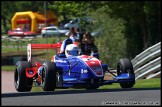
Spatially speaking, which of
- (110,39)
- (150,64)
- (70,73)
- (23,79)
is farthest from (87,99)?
(110,39)

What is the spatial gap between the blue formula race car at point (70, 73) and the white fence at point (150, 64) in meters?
6.55

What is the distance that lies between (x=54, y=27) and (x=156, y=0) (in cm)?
4590

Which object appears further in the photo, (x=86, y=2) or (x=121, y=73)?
(x=86, y=2)

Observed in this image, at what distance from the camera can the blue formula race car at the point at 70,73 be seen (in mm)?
15195

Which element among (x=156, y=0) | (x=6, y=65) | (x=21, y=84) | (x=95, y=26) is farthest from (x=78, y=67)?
(x=6, y=65)

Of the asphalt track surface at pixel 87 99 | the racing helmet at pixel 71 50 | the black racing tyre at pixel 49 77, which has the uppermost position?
→ the racing helmet at pixel 71 50

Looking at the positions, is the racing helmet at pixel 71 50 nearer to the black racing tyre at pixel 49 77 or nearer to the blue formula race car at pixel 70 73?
the blue formula race car at pixel 70 73

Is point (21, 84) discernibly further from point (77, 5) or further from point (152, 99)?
point (77, 5)

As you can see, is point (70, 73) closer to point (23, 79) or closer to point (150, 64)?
point (23, 79)

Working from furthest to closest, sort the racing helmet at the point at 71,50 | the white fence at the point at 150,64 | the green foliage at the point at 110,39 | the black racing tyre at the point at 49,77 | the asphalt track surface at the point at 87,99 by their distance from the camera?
the green foliage at the point at 110,39 → the white fence at the point at 150,64 → the racing helmet at the point at 71,50 → the black racing tyre at the point at 49,77 → the asphalt track surface at the point at 87,99

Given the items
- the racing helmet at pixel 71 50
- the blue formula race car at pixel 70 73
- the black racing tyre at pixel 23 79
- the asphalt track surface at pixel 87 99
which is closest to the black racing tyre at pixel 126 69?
the blue formula race car at pixel 70 73

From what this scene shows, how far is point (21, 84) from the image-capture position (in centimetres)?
1606

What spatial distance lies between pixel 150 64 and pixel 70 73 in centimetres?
789

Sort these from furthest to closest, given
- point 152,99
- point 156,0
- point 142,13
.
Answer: point 142,13 < point 156,0 < point 152,99
